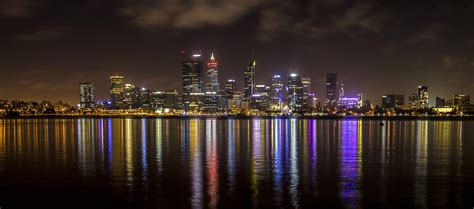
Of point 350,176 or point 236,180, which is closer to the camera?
point 236,180

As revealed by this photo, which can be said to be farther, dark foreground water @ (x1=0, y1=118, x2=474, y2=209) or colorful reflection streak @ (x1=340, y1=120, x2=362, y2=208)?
colorful reflection streak @ (x1=340, y1=120, x2=362, y2=208)

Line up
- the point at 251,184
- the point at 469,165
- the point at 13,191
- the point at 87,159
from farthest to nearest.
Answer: the point at 87,159 → the point at 469,165 → the point at 251,184 → the point at 13,191

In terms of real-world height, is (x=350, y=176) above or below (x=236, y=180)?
below

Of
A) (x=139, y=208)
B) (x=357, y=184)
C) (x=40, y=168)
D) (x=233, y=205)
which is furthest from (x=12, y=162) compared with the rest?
(x=357, y=184)

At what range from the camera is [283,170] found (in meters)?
27.2

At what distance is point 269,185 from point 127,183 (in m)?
6.90

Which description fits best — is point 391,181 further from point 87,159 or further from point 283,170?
point 87,159

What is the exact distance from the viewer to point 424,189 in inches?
831

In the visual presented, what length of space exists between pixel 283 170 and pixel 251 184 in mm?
5320

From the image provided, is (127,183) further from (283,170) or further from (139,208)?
(283,170)

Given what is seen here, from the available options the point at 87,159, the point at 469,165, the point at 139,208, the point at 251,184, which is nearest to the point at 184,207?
the point at 139,208

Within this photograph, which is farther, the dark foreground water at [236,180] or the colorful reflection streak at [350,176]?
the colorful reflection streak at [350,176]

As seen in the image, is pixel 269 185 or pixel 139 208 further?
pixel 269 185

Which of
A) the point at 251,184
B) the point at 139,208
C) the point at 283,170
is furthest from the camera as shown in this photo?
the point at 283,170
